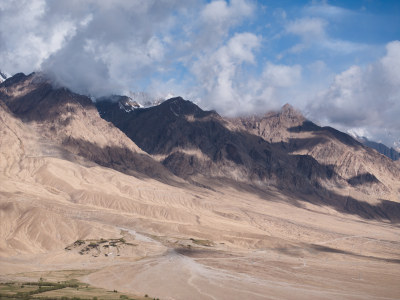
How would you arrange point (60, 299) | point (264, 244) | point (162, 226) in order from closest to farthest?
point (60, 299) → point (264, 244) → point (162, 226)

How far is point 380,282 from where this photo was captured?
356 ft

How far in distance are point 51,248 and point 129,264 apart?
92.0 ft

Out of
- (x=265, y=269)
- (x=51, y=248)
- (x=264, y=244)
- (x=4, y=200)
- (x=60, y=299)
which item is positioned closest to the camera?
(x=60, y=299)

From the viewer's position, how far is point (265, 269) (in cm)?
11706

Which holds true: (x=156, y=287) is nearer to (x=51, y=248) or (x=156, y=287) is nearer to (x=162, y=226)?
(x=51, y=248)

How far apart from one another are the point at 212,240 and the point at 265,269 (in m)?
50.1

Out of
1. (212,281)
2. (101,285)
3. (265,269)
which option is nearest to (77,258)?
(101,285)

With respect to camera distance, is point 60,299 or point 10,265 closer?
point 60,299

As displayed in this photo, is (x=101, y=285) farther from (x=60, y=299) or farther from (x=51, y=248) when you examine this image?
(x=51, y=248)

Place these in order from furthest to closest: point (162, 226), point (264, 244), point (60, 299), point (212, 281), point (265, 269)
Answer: point (162, 226)
point (264, 244)
point (265, 269)
point (212, 281)
point (60, 299)

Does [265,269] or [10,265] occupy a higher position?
[265,269]

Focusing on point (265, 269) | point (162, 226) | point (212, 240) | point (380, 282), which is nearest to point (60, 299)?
point (265, 269)

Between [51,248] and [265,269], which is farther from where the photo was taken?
[51,248]

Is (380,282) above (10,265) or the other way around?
above
